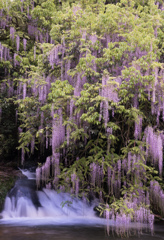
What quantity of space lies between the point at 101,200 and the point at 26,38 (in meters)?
8.48

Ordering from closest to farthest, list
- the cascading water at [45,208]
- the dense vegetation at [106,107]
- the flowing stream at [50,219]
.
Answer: the flowing stream at [50,219], the dense vegetation at [106,107], the cascading water at [45,208]

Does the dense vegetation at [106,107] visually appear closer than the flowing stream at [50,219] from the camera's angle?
No

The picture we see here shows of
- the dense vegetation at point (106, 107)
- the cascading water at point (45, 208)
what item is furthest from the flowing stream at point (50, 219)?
the dense vegetation at point (106, 107)

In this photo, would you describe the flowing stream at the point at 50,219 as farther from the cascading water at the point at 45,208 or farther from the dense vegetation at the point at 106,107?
the dense vegetation at the point at 106,107

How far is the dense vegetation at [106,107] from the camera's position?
7.86 meters

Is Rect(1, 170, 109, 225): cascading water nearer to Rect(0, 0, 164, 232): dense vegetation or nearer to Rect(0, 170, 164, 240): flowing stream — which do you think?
Rect(0, 170, 164, 240): flowing stream

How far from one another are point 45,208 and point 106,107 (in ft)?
14.8

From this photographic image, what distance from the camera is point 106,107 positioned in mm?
7633

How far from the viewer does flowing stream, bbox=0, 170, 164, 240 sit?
713cm

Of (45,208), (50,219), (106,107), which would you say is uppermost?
(106,107)

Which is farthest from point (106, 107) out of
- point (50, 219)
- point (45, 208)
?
point (45, 208)

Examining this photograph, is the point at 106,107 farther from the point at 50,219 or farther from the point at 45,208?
the point at 45,208

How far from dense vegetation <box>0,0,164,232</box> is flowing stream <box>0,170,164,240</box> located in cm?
48

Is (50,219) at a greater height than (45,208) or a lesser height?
lesser
